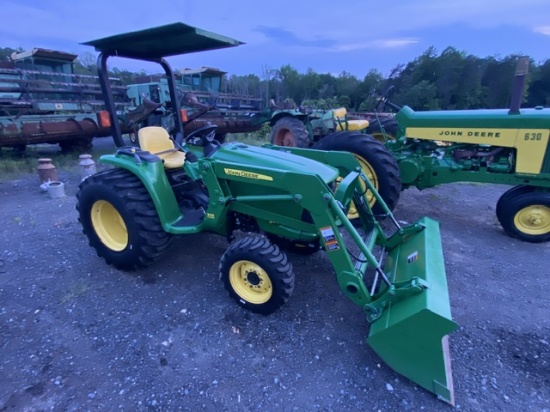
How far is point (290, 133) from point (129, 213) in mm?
4260

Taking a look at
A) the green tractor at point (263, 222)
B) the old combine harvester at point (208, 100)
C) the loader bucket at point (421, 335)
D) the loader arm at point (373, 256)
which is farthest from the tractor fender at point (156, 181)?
the old combine harvester at point (208, 100)

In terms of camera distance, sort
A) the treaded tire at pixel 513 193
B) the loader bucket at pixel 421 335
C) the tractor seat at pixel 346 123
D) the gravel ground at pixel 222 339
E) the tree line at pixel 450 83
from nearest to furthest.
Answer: the loader bucket at pixel 421 335 → the gravel ground at pixel 222 339 → the treaded tire at pixel 513 193 → the tractor seat at pixel 346 123 → the tree line at pixel 450 83

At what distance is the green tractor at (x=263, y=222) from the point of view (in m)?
1.91

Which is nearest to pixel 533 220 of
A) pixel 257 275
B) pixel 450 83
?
pixel 257 275

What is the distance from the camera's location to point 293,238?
2.67 m

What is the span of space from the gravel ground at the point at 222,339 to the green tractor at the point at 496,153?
0.51 metres

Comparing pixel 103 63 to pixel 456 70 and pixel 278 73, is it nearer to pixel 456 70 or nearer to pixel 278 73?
pixel 456 70

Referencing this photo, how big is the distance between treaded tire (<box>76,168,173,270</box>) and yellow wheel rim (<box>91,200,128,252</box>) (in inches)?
0.8

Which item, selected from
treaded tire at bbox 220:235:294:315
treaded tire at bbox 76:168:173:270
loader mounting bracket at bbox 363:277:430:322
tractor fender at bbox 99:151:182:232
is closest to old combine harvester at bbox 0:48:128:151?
treaded tire at bbox 76:168:173:270

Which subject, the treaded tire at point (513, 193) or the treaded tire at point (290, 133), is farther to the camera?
the treaded tire at point (290, 133)

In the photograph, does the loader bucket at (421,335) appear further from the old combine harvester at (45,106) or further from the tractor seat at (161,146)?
the old combine harvester at (45,106)

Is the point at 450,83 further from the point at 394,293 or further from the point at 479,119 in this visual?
the point at 394,293

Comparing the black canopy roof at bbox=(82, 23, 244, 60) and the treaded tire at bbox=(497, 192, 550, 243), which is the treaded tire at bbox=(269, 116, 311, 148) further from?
the treaded tire at bbox=(497, 192, 550, 243)

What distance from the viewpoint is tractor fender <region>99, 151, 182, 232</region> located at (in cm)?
278
